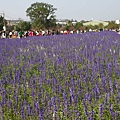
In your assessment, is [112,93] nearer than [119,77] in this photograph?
Yes

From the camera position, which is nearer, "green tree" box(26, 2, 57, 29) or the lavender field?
the lavender field

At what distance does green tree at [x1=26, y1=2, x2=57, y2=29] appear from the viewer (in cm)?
6425

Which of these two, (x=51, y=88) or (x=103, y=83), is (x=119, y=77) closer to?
(x=103, y=83)

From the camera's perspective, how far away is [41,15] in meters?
66.0

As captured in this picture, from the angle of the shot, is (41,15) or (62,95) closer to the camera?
(62,95)

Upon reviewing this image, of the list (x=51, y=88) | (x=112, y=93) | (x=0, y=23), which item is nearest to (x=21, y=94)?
(x=51, y=88)

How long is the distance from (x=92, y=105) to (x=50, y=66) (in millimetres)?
3221

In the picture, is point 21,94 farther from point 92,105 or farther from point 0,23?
point 0,23

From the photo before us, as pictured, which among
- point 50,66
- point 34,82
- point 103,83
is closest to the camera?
point 103,83

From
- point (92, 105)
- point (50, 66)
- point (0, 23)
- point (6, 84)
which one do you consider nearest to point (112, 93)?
point (92, 105)

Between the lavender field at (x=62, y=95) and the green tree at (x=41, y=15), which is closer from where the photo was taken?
the lavender field at (x=62, y=95)

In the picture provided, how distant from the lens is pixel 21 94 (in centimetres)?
483

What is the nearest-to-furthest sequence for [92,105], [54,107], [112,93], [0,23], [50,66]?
[54,107] → [92,105] → [112,93] → [50,66] → [0,23]

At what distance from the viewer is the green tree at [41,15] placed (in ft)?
211
